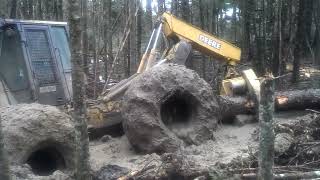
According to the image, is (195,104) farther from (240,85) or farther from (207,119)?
(240,85)

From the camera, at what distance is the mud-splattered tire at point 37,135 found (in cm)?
685

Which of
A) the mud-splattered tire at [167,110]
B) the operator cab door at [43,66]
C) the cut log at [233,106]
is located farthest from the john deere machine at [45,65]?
the mud-splattered tire at [167,110]

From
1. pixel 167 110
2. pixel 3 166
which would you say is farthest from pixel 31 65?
pixel 3 166

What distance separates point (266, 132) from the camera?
522cm

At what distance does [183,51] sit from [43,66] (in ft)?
9.08

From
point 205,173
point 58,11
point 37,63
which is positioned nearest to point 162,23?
point 37,63

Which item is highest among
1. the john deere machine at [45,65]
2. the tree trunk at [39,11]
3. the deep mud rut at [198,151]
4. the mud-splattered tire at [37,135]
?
the tree trunk at [39,11]

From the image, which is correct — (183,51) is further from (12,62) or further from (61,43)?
(12,62)

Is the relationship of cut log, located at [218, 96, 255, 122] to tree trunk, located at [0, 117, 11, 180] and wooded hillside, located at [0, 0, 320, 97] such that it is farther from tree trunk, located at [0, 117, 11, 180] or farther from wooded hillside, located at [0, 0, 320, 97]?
tree trunk, located at [0, 117, 11, 180]

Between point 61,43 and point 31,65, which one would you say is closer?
point 31,65

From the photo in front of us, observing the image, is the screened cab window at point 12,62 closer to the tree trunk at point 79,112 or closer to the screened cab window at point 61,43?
the screened cab window at point 61,43

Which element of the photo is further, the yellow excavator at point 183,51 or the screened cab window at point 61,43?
the yellow excavator at point 183,51

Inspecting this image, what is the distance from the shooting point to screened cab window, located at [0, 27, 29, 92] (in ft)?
28.9

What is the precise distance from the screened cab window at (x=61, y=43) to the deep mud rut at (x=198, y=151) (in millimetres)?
1577
